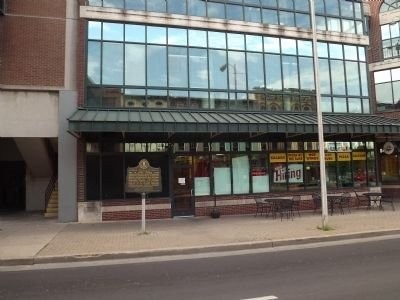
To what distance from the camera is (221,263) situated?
32.1 ft

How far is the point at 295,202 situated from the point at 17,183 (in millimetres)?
14918

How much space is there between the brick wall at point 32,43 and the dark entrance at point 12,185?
7486mm

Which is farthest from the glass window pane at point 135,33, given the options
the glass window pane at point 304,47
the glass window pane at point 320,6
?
the glass window pane at point 320,6

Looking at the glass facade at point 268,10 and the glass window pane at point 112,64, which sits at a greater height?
the glass facade at point 268,10

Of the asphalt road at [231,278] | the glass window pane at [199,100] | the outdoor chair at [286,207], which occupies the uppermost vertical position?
the glass window pane at [199,100]

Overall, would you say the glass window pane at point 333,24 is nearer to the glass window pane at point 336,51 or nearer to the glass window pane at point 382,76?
the glass window pane at point 336,51

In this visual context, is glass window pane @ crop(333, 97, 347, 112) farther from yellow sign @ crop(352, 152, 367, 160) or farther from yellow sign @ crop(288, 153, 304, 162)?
yellow sign @ crop(288, 153, 304, 162)

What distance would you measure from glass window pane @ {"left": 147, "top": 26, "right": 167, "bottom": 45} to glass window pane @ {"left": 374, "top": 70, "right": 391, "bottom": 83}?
16.8 m

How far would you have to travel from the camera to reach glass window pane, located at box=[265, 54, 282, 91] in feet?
67.7

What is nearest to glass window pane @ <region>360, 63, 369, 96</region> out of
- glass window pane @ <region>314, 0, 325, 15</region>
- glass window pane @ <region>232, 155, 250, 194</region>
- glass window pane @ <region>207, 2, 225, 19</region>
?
glass window pane @ <region>314, 0, 325, 15</region>

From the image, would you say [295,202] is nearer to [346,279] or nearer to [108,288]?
[346,279]

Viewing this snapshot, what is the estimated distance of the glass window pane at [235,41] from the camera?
792 inches

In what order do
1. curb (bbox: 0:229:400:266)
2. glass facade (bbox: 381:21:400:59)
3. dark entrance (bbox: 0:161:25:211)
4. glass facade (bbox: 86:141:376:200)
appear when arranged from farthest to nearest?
glass facade (bbox: 381:21:400:59) → dark entrance (bbox: 0:161:25:211) → glass facade (bbox: 86:141:376:200) → curb (bbox: 0:229:400:266)

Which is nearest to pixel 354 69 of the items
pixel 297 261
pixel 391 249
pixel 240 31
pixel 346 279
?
pixel 240 31
